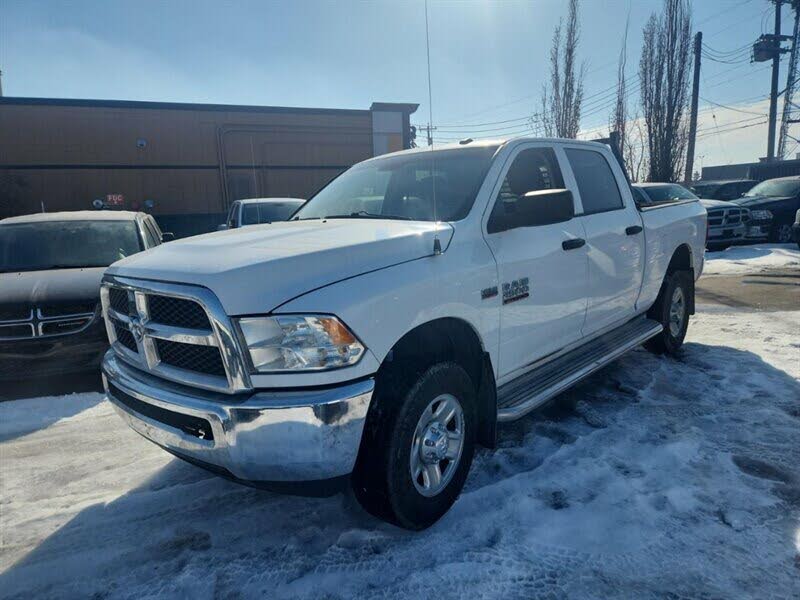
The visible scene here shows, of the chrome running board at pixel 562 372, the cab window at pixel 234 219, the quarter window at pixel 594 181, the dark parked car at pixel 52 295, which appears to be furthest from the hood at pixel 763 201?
the dark parked car at pixel 52 295

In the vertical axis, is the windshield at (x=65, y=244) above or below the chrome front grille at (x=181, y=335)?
above

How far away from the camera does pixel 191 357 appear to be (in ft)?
7.38

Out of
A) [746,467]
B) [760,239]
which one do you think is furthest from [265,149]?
[746,467]

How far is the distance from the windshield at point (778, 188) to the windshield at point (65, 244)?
16.3 meters

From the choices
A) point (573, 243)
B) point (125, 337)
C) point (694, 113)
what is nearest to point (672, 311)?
point (573, 243)

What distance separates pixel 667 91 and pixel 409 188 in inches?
881

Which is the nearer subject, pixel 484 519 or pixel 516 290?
pixel 484 519

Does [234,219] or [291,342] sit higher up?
[234,219]

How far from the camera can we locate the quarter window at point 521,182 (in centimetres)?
287

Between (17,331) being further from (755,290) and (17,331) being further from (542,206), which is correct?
(755,290)

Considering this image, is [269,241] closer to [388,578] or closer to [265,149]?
[388,578]

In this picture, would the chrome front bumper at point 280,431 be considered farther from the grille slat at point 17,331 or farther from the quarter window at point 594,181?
the grille slat at point 17,331

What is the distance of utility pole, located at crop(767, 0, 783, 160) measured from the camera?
92.7 feet

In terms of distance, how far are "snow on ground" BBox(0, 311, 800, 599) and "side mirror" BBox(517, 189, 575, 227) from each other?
1.44m
